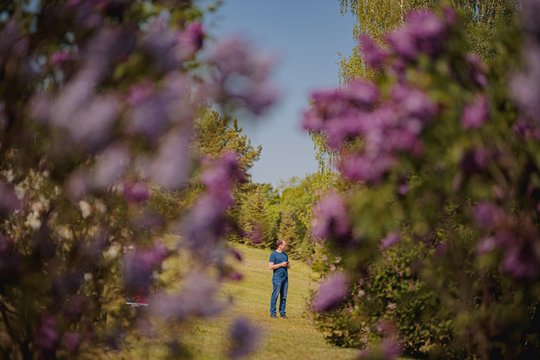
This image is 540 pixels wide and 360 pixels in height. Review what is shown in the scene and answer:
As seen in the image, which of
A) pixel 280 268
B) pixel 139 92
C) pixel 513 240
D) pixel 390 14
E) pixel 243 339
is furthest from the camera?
pixel 390 14

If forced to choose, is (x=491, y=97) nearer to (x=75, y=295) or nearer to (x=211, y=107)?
(x=211, y=107)

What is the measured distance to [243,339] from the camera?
3682 millimetres

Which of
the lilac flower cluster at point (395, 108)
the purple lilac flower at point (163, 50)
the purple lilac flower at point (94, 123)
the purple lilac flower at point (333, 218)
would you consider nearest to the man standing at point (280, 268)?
the purple lilac flower at point (333, 218)

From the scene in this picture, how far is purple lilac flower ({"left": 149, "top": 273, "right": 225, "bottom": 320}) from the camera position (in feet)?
11.1

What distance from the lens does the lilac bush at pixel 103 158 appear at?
3.40 meters

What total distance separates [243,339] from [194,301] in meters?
0.44

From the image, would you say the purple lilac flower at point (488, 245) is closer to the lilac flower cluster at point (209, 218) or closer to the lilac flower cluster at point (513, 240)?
the lilac flower cluster at point (513, 240)

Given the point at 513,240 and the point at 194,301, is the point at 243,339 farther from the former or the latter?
the point at 513,240

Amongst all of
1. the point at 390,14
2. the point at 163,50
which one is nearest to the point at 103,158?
the point at 163,50

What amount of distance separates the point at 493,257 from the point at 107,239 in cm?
227

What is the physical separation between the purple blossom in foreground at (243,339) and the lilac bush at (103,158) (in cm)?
29

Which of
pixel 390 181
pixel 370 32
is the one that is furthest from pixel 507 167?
pixel 370 32

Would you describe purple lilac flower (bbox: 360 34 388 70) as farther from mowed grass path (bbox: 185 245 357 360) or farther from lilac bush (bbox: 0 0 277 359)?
Result: mowed grass path (bbox: 185 245 357 360)

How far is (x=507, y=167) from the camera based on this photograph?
3.72 meters
